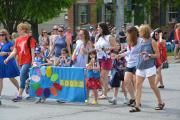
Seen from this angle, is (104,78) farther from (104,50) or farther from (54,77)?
(54,77)

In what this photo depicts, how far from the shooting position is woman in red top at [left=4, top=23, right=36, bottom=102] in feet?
45.6

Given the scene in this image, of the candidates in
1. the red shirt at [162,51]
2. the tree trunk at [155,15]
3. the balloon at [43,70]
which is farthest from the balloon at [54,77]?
the tree trunk at [155,15]

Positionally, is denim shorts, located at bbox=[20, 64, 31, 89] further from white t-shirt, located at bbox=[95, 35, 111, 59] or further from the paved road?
white t-shirt, located at bbox=[95, 35, 111, 59]

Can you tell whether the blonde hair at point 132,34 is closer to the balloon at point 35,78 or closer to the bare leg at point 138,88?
the bare leg at point 138,88

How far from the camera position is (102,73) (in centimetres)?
1384

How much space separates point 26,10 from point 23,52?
2389 cm

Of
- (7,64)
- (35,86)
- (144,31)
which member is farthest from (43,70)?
(144,31)

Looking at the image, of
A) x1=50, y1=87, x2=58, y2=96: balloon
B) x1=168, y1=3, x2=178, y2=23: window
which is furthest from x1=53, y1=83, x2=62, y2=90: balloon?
x1=168, y1=3, x2=178, y2=23: window

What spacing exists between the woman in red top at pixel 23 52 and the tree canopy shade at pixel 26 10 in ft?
77.2

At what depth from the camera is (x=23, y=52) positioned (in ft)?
45.6

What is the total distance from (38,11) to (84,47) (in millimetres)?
23961

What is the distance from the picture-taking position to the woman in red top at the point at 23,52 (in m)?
13.9

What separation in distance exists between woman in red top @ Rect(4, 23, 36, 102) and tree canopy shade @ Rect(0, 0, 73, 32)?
2354 cm

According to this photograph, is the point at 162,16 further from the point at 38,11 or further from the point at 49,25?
the point at 38,11
